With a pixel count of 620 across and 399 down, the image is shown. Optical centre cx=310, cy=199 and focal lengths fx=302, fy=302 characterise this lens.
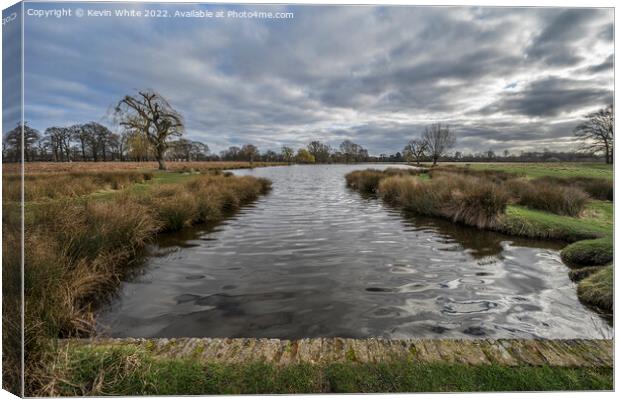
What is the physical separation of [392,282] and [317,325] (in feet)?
7.20

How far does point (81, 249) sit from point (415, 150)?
6.50m

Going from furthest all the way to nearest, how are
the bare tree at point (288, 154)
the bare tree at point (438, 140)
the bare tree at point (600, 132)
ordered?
1. the bare tree at point (288, 154)
2. the bare tree at point (438, 140)
3. the bare tree at point (600, 132)

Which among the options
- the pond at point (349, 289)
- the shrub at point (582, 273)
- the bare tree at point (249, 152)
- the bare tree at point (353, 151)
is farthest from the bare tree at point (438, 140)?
the shrub at point (582, 273)

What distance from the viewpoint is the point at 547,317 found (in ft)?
15.1

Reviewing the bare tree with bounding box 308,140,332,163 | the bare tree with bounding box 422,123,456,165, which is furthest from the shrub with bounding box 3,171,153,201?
the bare tree with bounding box 422,123,456,165

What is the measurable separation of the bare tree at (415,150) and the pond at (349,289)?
0.86m

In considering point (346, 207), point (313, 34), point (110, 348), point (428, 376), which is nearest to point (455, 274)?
point (428, 376)

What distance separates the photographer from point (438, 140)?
556cm

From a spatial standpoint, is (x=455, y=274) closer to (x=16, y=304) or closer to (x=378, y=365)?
(x=378, y=365)

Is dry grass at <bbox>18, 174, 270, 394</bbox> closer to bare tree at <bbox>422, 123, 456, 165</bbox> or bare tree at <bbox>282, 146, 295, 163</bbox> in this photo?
bare tree at <bbox>282, 146, 295, 163</bbox>

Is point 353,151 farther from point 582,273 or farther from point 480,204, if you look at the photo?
point 480,204

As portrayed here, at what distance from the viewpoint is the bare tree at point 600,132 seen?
140 inches

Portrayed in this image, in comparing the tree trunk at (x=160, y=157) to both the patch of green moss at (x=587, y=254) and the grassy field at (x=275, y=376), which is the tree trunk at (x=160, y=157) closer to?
the grassy field at (x=275, y=376)

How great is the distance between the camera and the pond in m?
4.34
